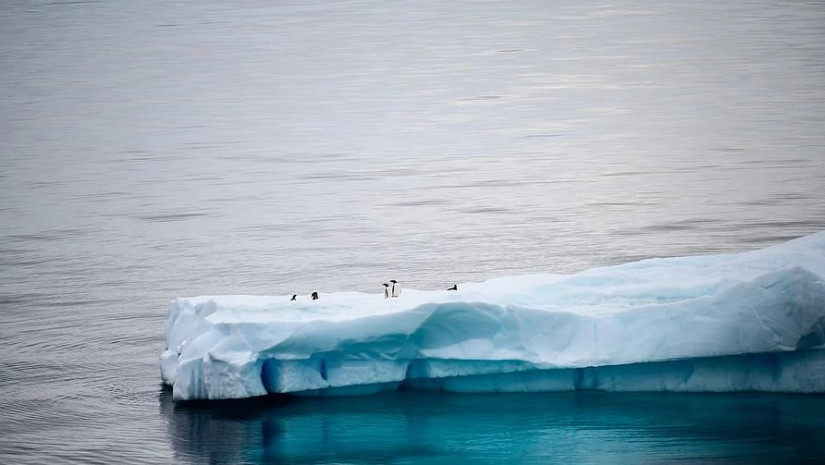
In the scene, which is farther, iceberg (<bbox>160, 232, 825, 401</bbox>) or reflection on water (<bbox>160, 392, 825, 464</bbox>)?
iceberg (<bbox>160, 232, 825, 401</bbox>)

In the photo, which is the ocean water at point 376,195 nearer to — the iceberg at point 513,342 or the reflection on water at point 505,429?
the reflection on water at point 505,429

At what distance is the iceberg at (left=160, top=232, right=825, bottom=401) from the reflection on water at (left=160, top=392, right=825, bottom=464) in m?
0.20

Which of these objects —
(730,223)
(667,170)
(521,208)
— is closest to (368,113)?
(667,170)

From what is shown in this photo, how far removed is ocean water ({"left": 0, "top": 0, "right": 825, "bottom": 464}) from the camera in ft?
45.1

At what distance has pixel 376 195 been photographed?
3406 centimetres

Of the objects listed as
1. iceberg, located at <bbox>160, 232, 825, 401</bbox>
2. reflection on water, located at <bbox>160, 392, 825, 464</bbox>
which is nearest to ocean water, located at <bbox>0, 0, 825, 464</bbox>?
reflection on water, located at <bbox>160, 392, 825, 464</bbox>

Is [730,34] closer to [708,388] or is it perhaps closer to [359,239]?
[359,239]

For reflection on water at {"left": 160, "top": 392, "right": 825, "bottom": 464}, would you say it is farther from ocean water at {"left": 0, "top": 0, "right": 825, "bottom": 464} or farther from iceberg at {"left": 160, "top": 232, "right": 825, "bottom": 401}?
iceberg at {"left": 160, "top": 232, "right": 825, "bottom": 401}

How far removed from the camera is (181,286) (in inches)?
904

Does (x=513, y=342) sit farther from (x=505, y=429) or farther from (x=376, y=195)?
(x=376, y=195)

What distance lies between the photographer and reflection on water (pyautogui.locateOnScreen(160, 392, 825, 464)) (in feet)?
42.8

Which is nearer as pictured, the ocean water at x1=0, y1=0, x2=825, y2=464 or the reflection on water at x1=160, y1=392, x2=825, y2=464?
the reflection on water at x1=160, y1=392, x2=825, y2=464

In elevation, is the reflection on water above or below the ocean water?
below

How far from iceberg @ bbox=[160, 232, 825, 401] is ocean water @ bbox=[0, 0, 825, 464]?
0.25m
